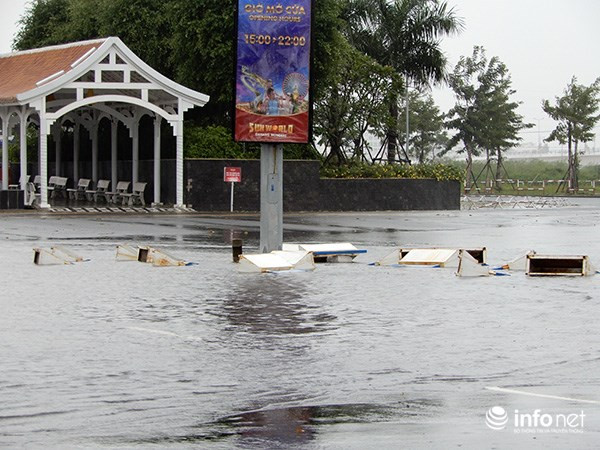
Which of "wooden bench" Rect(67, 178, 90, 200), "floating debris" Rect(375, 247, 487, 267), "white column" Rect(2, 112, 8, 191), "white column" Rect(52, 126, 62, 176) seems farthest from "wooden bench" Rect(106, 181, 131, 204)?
"floating debris" Rect(375, 247, 487, 267)

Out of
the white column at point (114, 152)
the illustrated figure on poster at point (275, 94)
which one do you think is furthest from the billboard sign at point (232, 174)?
the illustrated figure on poster at point (275, 94)

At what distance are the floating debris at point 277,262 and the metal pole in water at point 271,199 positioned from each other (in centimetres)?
114

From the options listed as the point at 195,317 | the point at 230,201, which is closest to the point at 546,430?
the point at 195,317

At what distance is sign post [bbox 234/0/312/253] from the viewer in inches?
843

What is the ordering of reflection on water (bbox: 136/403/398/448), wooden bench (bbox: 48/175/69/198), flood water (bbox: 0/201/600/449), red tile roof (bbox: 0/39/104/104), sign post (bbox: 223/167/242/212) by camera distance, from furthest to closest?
1. wooden bench (bbox: 48/175/69/198)
2. red tile roof (bbox: 0/39/104/104)
3. sign post (bbox: 223/167/242/212)
4. flood water (bbox: 0/201/600/449)
5. reflection on water (bbox: 136/403/398/448)

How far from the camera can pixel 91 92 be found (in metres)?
43.2

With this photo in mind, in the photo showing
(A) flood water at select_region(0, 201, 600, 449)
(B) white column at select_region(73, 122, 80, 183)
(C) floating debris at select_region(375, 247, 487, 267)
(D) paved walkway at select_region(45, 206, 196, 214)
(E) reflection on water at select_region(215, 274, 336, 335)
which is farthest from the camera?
(B) white column at select_region(73, 122, 80, 183)

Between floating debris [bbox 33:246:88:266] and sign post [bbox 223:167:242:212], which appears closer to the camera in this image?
floating debris [bbox 33:246:88:266]

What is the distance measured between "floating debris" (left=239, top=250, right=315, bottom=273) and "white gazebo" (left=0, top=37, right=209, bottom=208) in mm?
21321

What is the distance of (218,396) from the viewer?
9.33 metres

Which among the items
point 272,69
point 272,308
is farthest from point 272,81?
point 272,308

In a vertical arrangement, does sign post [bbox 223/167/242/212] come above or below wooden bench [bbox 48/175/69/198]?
above

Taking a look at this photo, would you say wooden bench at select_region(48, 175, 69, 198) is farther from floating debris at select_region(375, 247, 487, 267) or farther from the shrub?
floating debris at select_region(375, 247, 487, 267)

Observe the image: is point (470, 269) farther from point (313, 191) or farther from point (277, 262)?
point (313, 191)
